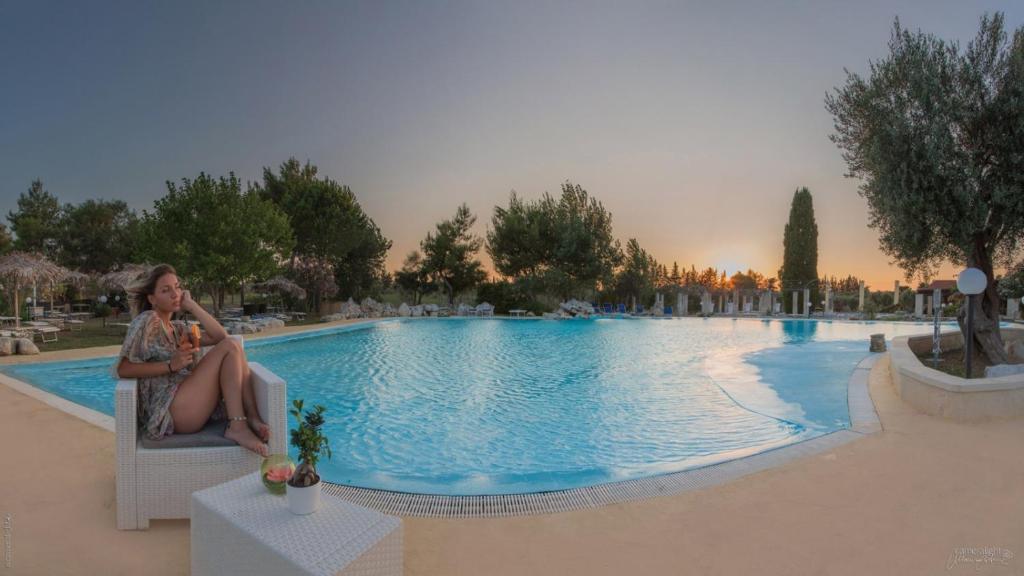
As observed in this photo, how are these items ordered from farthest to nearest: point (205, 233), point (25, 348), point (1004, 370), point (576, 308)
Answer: point (576, 308)
point (205, 233)
point (25, 348)
point (1004, 370)

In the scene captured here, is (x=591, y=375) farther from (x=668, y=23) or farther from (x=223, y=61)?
(x=223, y=61)

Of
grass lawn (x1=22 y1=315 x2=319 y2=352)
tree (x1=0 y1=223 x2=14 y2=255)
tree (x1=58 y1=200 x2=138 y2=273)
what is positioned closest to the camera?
grass lawn (x1=22 y1=315 x2=319 y2=352)

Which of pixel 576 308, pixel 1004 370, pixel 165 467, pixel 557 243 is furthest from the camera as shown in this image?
pixel 557 243

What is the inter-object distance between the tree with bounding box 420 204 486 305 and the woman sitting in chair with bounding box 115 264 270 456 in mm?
22931

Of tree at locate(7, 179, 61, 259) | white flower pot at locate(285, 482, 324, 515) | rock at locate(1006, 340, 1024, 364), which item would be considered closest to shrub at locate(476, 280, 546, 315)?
rock at locate(1006, 340, 1024, 364)

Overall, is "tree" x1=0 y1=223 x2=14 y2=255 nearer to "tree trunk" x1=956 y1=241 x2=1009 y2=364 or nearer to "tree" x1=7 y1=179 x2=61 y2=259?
"tree" x1=7 y1=179 x2=61 y2=259

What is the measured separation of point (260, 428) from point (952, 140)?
27.0 feet

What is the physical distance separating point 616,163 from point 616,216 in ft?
30.4

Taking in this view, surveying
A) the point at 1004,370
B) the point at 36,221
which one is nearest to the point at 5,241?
the point at 36,221

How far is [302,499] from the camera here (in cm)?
172

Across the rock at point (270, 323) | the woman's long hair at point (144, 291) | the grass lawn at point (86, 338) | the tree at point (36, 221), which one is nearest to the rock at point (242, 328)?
the rock at point (270, 323)

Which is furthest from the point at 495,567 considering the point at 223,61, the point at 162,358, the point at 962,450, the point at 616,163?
the point at 616,163

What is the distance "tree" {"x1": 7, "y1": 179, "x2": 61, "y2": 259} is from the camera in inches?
951

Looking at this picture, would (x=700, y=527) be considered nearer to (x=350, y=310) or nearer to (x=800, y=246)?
(x=350, y=310)
